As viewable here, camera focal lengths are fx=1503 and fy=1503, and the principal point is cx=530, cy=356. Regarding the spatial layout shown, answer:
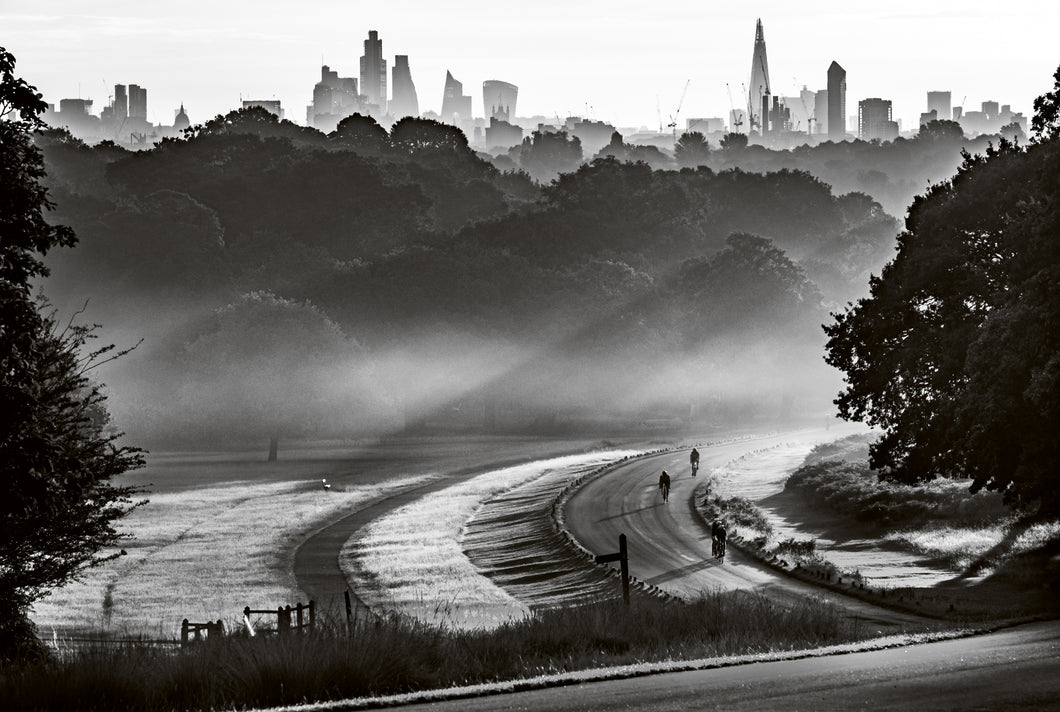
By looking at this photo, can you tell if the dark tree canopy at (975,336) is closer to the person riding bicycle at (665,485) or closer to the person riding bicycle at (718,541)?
the person riding bicycle at (718,541)

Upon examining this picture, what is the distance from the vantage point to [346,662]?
2253cm

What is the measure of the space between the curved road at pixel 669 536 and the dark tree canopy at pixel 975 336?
6621mm

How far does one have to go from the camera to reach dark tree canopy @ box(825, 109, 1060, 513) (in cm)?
4219

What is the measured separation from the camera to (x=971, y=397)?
144ft

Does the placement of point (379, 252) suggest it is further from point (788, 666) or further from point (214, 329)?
point (788, 666)

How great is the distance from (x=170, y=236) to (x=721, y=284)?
5816 centimetres

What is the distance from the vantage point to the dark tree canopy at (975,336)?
1661 inches

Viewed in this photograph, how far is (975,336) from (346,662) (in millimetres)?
32037

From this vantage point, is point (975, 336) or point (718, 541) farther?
point (718, 541)

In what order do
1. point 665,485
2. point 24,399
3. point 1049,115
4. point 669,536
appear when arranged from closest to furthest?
point 24,399, point 1049,115, point 669,536, point 665,485

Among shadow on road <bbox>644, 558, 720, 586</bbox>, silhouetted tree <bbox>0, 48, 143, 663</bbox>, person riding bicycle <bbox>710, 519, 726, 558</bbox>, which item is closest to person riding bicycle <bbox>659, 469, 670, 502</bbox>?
person riding bicycle <bbox>710, 519, 726, 558</bbox>

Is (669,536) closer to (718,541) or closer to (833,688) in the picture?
(718,541)

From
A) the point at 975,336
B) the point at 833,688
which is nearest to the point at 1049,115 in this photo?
the point at 975,336

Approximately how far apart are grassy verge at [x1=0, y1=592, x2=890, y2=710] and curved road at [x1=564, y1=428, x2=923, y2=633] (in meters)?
8.06
